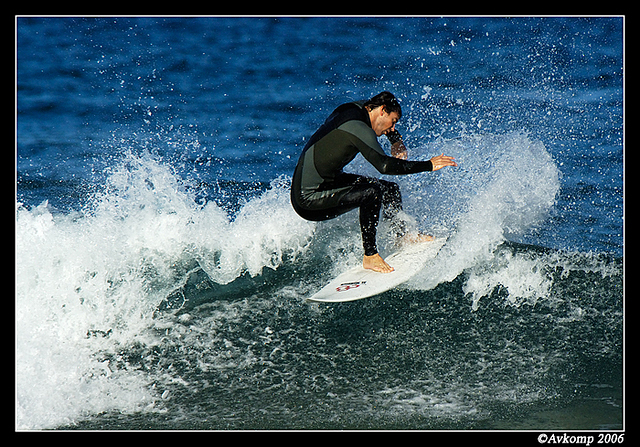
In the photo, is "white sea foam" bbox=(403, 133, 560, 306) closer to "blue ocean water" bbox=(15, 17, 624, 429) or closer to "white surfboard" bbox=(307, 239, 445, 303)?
"blue ocean water" bbox=(15, 17, 624, 429)

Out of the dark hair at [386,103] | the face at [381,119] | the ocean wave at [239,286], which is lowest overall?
the ocean wave at [239,286]

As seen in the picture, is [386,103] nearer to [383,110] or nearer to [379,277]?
[383,110]

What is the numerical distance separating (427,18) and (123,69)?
7.20 meters

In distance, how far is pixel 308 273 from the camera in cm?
659

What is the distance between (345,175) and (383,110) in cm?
75

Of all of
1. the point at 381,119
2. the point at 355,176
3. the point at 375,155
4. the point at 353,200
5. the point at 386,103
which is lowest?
the point at 353,200

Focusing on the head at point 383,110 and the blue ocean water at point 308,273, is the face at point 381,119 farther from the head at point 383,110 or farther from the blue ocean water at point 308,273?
the blue ocean water at point 308,273

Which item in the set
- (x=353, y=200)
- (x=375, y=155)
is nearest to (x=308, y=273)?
(x=353, y=200)

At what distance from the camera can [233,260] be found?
6.68m

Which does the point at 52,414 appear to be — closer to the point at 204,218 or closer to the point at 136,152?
the point at 204,218

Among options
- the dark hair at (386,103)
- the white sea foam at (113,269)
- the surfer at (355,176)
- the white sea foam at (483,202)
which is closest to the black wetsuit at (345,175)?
the surfer at (355,176)

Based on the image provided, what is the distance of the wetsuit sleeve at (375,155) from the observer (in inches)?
206

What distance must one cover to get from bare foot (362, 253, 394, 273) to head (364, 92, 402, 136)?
1.29 m
